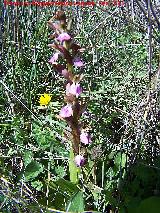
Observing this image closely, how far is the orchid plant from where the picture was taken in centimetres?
109

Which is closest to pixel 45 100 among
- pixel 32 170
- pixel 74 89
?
pixel 32 170

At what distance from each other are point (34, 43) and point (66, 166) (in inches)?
32.4

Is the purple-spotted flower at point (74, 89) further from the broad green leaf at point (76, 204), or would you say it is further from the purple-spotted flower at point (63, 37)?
the broad green leaf at point (76, 204)

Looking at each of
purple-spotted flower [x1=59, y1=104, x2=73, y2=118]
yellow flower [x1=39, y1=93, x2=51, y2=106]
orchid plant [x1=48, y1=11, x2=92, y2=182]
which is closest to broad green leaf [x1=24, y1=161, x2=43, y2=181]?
Answer: orchid plant [x1=48, y1=11, x2=92, y2=182]

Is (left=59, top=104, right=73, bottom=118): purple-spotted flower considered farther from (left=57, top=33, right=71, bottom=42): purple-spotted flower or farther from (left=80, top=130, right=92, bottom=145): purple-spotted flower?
(left=57, top=33, right=71, bottom=42): purple-spotted flower

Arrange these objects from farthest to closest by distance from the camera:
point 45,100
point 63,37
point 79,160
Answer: point 45,100
point 79,160
point 63,37

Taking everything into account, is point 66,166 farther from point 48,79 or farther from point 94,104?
point 48,79

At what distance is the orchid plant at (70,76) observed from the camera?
3.58ft

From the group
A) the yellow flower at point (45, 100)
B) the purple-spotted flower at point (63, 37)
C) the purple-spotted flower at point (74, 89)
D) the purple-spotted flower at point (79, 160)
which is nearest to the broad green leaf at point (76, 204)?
the purple-spotted flower at point (79, 160)

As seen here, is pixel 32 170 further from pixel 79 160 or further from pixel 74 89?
pixel 74 89

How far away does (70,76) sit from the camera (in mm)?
1135

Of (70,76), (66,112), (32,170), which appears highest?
(70,76)

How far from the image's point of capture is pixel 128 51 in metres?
2.06

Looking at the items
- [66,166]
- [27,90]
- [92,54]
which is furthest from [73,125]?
[92,54]
